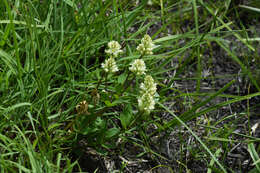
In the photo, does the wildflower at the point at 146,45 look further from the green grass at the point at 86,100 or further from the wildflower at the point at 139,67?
the green grass at the point at 86,100

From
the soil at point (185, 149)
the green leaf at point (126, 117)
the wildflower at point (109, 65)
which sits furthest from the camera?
the soil at point (185, 149)

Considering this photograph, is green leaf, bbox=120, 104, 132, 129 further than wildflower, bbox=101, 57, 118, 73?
Yes

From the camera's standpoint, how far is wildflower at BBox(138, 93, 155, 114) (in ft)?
5.06

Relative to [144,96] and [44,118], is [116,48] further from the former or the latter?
[44,118]

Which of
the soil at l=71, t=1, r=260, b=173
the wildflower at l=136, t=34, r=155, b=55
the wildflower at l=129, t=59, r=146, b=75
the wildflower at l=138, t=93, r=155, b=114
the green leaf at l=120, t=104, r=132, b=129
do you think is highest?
the wildflower at l=136, t=34, r=155, b=55

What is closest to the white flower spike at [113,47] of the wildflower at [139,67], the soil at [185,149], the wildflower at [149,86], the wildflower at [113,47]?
the wildflower at [113,47]

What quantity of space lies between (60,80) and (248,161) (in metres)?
1.53

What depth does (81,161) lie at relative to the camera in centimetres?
200

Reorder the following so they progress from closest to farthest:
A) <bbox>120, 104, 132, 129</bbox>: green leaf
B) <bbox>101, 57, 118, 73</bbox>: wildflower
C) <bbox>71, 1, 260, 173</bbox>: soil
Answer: <bbox>101, 57, 118, 73</bbox>: wildflower, <bbox>120, 104, 132, 129</bbox>: green leaf, <bbox>71, 1, 260, 173</bbox>: soil

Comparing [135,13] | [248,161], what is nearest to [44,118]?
[135,13]

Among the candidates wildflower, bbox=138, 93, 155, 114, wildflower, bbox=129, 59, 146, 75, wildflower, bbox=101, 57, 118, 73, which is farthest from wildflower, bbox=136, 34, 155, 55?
wildflower, bbox=138, 93, 155, 114

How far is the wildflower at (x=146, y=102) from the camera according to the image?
5.06 feet

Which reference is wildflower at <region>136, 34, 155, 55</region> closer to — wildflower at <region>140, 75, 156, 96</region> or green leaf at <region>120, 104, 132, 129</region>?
wildflower at <region>140, 75, 156, 96</region>

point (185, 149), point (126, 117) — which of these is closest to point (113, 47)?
point (126, 117)
